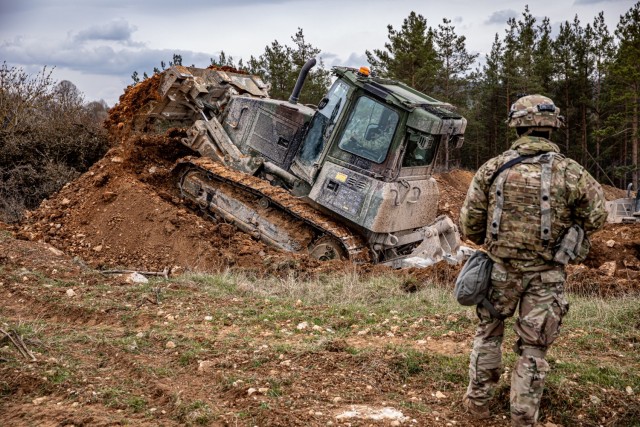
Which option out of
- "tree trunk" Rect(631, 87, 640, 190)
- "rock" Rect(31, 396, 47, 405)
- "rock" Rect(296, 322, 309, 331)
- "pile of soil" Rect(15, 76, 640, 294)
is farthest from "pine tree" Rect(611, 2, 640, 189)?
"rock" Rect(31, 396, 47, 405)

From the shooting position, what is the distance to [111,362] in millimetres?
5047

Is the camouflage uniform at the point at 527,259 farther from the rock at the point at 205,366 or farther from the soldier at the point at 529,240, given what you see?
the rock at the point at 205,366

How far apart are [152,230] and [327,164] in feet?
9.43

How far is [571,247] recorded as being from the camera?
13.1ft

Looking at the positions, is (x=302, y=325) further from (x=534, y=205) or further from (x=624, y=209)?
(x=624, y=209)

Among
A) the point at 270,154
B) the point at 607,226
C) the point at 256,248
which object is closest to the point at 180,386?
the point at 256,248

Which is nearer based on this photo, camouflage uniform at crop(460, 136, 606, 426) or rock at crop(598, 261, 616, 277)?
camouflage uniform at crop(460, 136, 606, 426)

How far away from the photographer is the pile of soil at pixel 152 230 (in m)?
8.98

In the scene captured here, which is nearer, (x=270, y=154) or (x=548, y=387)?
(x=548, y=387)

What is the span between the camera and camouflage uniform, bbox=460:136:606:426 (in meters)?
4.01

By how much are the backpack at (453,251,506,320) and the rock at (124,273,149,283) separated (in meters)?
4.56

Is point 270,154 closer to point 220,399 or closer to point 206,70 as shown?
point 206,70

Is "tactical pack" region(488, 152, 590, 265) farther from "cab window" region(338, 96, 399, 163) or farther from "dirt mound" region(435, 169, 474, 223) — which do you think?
"dirt mound" region(435, 169, 474, 223)

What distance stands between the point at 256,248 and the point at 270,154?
64.8 inches
